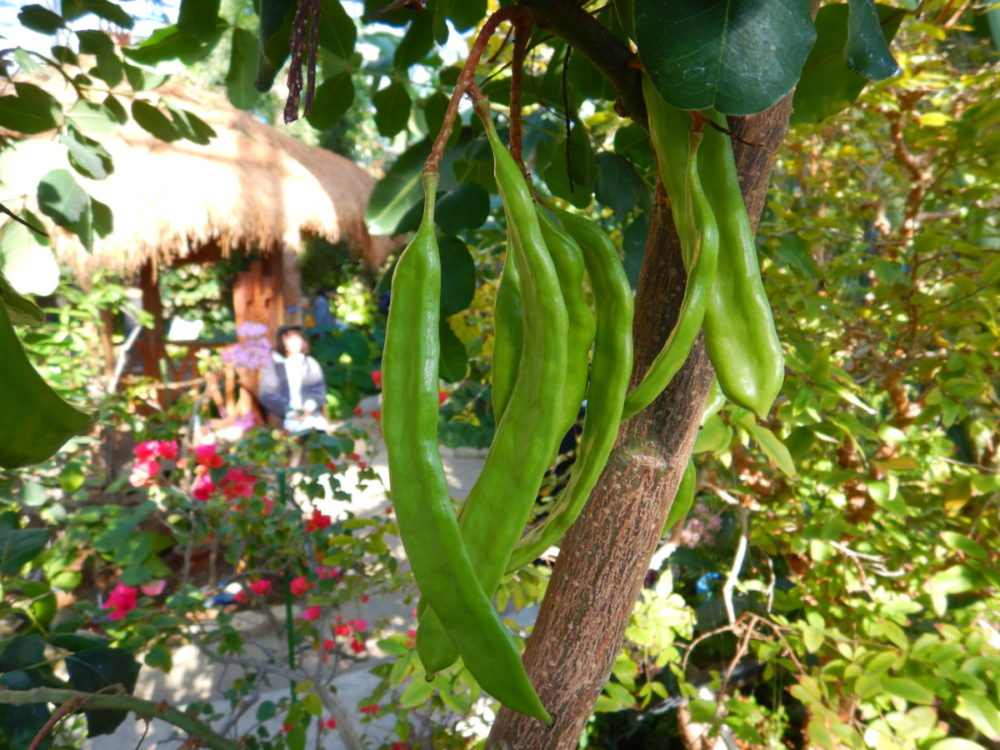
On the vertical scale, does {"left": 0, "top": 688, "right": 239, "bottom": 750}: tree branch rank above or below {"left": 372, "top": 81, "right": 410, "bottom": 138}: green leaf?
below

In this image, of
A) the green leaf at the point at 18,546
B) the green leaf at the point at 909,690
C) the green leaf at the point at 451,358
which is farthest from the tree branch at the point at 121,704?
the green leaf at the point at 909,690

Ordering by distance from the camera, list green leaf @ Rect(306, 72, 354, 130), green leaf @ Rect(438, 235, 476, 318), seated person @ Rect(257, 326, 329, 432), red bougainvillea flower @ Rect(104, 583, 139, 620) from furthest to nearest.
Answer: seated person @ Rect(257, 326, 329, 432) → red bougainvillea flower @ Rect(104, 583, 139, 620) → green leaf @ Rect(306, 72, 354, 130) → green leaf @ Rect(438, 235, 476, 318)

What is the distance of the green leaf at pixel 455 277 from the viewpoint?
1.86ft

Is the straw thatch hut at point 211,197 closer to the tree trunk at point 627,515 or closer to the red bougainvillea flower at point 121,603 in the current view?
the red bougainvillea flower at point 121,603

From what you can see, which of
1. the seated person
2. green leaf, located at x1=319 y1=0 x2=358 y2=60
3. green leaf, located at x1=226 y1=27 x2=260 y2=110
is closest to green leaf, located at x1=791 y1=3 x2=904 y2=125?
green leaf, located at x1=319 y1=0 x2=358 y2=60

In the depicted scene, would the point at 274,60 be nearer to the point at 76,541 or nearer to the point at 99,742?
the point at 76,541

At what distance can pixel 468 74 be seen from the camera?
0.32 metres

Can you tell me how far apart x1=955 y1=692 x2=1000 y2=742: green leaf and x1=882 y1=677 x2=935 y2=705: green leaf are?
4 cm

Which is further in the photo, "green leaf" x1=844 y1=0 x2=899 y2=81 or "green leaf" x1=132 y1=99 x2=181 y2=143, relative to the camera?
"green leaf" x1=132 y1=99 x2=181 y2=143

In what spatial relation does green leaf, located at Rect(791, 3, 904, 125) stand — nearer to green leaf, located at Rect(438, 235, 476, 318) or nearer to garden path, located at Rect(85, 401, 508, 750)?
green leaf, located at Rect(438, 235, 476, 318)

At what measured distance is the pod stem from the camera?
1.01 ft

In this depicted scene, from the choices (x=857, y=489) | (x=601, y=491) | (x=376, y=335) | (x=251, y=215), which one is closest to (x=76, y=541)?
(x=601, y=491)

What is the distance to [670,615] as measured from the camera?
127cm

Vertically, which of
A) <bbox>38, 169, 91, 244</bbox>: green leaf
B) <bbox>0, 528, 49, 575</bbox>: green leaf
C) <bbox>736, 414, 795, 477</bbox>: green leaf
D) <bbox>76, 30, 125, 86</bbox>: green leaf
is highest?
<bbox>76, 30, 125, 86</bbox>: green leaf
